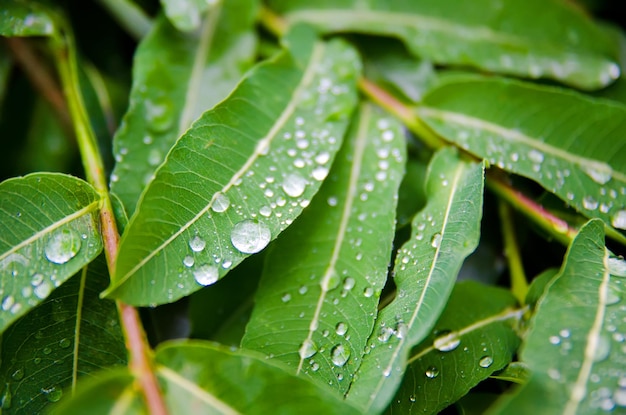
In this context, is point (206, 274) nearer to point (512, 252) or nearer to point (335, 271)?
point (335, 271)

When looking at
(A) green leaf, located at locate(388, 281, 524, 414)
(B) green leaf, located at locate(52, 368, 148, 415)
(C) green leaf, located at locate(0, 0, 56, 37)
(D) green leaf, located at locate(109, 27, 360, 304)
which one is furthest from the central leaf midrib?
(C) green leaf, located at locate(0, 0, 56, 37)

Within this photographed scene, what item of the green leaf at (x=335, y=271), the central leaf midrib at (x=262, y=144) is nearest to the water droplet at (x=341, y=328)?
the green leaf at (x=335, y=271)

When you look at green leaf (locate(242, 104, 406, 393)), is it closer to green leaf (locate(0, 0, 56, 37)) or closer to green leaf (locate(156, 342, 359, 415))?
green leaf (locate(156, 342, 359, 415))

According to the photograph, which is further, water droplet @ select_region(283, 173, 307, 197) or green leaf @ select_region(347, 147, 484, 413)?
water droplet @ select_region(283, 173, 307, 197)

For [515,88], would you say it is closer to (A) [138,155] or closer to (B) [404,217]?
(B) [404,217]

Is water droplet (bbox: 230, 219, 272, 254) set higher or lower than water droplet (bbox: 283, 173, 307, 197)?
lower

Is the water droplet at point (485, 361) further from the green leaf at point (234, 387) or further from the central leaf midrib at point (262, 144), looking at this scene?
the central leaf midrib at point (262, 144)
